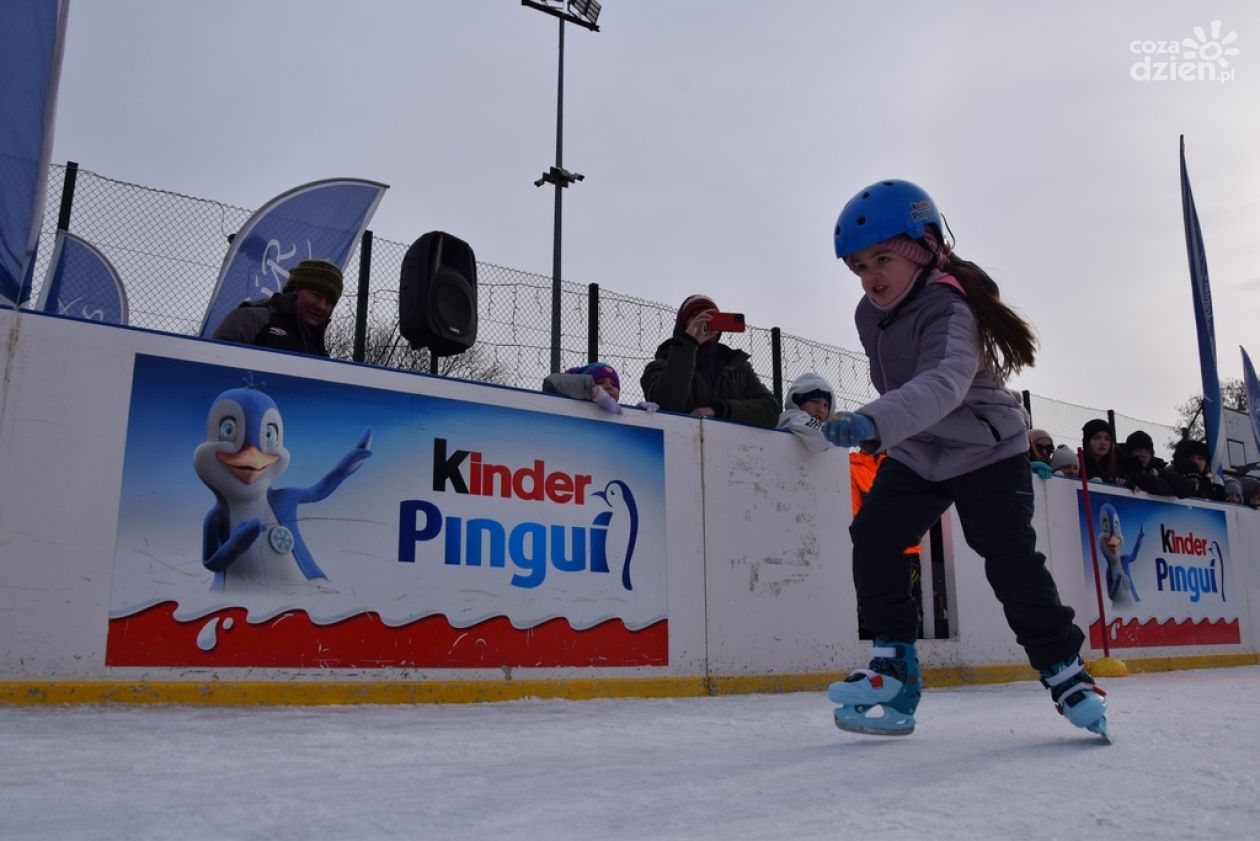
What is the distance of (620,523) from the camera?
14.3 ft

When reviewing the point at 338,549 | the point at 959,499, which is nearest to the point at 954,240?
the point at 959,499

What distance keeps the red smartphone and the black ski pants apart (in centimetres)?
232

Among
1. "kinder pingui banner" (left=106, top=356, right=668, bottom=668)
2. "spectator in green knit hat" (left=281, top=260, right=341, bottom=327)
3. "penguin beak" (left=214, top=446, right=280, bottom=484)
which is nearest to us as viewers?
"kinder pingui banner" (left=106, top=356, right=668, bottom=668)

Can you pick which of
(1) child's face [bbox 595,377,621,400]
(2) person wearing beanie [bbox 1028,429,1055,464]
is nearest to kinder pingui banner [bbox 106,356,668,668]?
(1) child's face [bbox 595,377,621,400]

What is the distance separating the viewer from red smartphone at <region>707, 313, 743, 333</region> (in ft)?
16.8

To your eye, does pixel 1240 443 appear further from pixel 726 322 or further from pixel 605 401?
pixel 605 401

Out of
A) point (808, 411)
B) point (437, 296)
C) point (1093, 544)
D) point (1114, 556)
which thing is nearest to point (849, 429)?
point (437, 296)

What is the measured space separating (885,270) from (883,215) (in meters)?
0.16

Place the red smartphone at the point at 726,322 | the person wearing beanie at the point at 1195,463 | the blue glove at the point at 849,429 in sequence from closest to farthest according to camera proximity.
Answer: the blue glove at the point at 849,429 → the red smartphone at the point at 726,322 → the person wearing beanie at the point at 1195,463

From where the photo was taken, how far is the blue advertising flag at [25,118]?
3393 millimetres

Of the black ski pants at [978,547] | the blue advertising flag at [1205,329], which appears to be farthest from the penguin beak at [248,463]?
the blue advertising flag at [1205,329]

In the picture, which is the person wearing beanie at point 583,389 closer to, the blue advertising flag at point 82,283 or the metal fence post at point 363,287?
the metal fence post at point 363,287

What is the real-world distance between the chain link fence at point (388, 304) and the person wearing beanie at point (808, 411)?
134 centimetres

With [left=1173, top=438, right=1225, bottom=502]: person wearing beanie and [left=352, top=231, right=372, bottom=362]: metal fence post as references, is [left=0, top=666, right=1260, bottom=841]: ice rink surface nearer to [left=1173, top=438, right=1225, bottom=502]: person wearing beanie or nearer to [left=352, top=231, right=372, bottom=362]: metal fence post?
[left=352, top=231, right=372, bottom=362]: metal fence post
